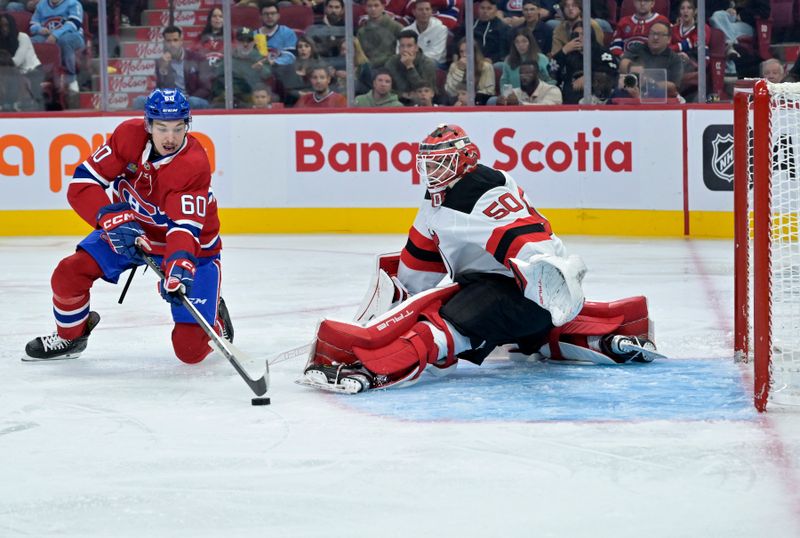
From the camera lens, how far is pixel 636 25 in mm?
7980

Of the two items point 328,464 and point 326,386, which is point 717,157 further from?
point 328,464

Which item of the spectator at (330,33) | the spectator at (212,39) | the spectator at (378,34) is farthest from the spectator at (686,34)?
the spectator at (212,39)

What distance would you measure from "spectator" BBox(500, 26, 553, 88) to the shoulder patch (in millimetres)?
4354

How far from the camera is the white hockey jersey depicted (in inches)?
149

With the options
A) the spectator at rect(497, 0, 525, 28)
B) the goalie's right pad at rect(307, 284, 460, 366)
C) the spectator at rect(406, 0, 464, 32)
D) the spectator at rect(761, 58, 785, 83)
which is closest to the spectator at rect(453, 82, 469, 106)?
the spectator at rect(406, 0, 464, 32)

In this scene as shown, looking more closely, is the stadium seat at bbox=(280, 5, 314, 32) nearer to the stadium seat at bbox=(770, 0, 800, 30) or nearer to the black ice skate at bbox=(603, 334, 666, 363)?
the stadium seat at bbox=(770, 0, 800, 30)

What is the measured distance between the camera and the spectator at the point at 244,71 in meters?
8.46

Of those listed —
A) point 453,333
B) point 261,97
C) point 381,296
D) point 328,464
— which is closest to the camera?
point 328,464

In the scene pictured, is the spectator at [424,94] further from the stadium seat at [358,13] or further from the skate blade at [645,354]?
the skate blade at [645,354]

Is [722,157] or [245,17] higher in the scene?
[245,17]

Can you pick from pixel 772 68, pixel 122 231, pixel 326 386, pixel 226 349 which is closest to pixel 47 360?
pixel 122 231

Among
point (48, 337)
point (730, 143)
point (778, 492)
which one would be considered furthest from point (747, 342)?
point (730, 143)

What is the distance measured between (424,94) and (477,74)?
366 mm

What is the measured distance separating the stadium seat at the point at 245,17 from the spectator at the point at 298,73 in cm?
30
